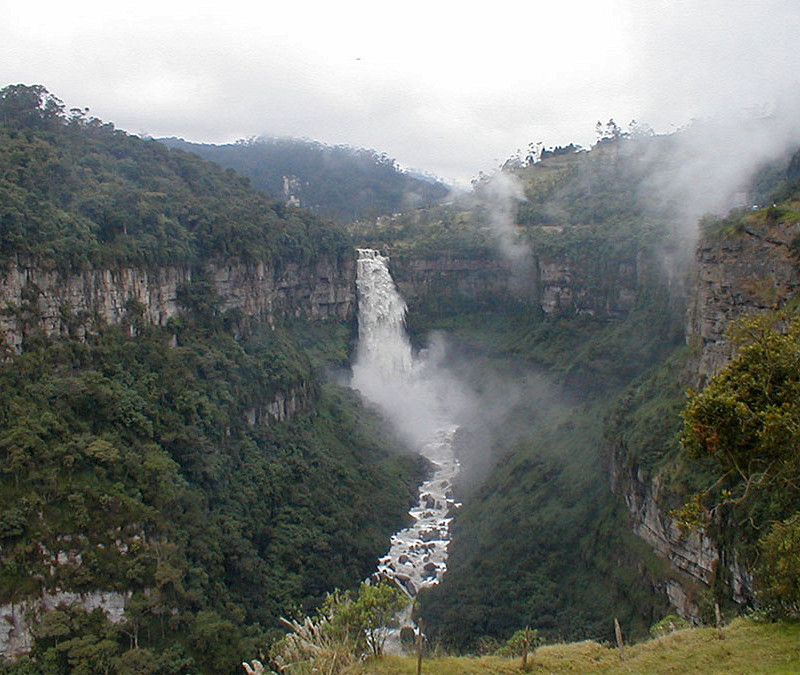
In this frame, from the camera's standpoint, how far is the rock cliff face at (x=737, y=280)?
74.5 ft

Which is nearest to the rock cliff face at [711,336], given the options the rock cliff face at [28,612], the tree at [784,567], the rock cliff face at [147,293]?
the tree at [784,567]

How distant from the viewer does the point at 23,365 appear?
26.6 metres

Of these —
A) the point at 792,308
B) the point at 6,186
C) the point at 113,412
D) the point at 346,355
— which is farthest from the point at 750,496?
the point at 346,355

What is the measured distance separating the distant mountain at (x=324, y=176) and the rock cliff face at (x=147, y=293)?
47.8 meters

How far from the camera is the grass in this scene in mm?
11328

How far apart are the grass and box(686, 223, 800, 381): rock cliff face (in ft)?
38.7

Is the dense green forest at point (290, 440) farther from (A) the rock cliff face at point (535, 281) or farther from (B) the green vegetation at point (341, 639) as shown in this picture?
(B) the green vegetation at point (341, 639)

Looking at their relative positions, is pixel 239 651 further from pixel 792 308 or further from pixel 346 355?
pixel 346 355

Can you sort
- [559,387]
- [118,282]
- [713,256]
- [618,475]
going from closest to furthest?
1. [713,256]
2. [618,475]
3. [118,282]
4. [559,387]

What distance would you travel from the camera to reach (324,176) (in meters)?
116

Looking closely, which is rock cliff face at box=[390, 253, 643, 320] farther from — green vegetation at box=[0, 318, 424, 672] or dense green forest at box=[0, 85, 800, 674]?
green vegetation at box=[0, 318, 424, 672]

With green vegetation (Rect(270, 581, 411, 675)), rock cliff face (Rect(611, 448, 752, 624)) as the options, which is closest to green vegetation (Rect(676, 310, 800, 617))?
green vegetation (Rect(270, 581, 411, 675))

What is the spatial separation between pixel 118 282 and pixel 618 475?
75.3ft

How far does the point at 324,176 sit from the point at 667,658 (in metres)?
110
